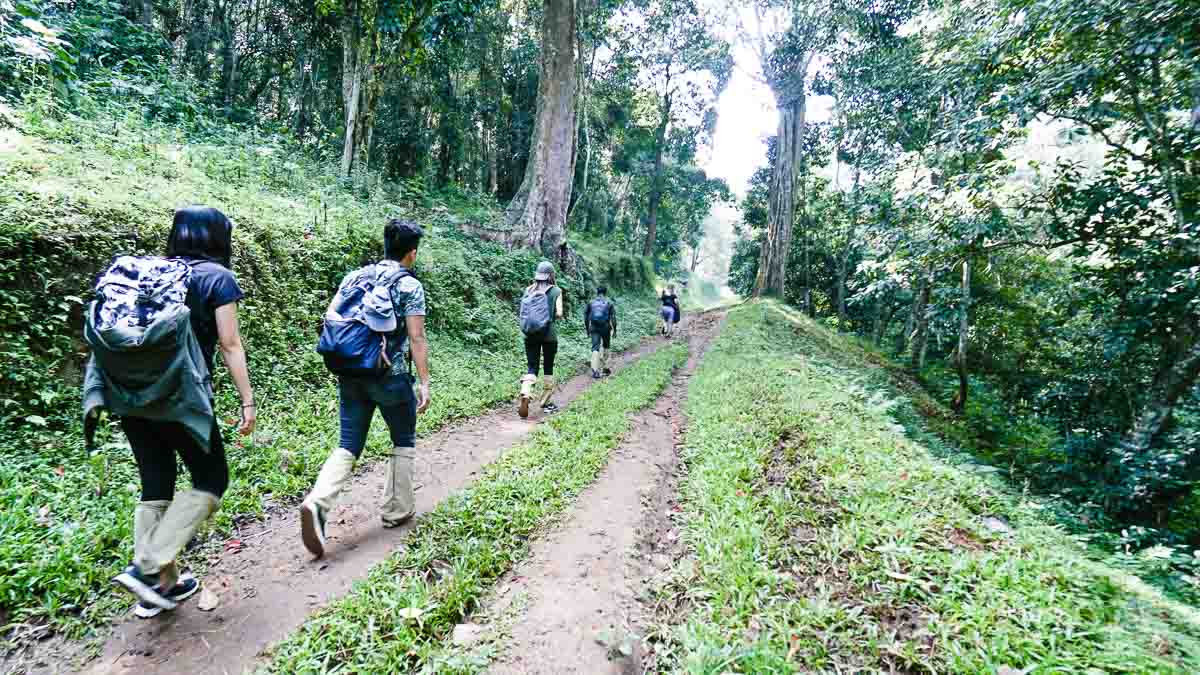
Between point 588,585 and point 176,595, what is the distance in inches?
88.9

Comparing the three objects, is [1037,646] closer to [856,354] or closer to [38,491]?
[38,491]

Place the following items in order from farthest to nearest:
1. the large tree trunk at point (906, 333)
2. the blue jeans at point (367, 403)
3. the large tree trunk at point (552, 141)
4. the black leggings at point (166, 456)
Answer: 1. the large tree trunk at point (906, 333)
2. the large tree trunk at point (552, 141)
3. the blue jeans at point (367, 403)
4. the black leggings at point (166, 456)

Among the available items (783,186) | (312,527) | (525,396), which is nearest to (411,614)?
(312,527)

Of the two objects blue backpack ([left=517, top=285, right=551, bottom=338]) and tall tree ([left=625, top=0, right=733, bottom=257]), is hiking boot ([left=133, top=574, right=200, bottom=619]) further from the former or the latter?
tall tree ([left=625, top=0, right=733, bottom=257])

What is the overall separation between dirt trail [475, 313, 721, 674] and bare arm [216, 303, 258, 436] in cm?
170

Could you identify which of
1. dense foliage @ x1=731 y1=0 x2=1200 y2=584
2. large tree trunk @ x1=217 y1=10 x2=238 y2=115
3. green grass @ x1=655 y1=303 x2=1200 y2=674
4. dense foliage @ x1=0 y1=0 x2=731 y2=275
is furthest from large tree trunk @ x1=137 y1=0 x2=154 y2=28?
dense foliage @ x1=731 y1=0 x2=1200 y2=584

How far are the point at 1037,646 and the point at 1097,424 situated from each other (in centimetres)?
773

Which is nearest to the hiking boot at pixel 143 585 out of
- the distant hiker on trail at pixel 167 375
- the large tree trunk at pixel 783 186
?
the distant hiker on trail at pixel 167 375

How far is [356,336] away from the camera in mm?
3289

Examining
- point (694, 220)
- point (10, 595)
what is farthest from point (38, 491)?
point (694, 220)

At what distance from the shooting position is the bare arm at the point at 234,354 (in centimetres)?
264

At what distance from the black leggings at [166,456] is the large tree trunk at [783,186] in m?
23.4

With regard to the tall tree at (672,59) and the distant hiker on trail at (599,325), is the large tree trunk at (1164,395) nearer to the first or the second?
the distant hiker on trail at (599,325)

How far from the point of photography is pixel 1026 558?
300 centimetres
